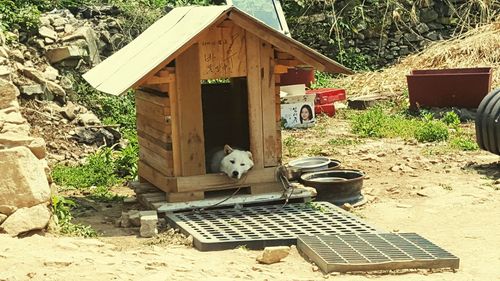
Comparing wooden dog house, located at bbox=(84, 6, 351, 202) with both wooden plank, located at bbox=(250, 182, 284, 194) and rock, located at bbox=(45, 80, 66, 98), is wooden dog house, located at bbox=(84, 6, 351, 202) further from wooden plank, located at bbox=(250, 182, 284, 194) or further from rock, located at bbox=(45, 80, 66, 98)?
rock, located at bbox=(45, 80, 66, 98)

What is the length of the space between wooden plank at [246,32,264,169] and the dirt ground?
1.09 m

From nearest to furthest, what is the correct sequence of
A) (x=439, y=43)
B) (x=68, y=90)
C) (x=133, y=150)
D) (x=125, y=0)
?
(x=133, y=150) < (x=68, y=90) < (x=125, y=0) < (x=439, y=43)

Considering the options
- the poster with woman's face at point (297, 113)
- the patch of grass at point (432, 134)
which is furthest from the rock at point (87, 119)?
the patch of grass at point (432, 134)

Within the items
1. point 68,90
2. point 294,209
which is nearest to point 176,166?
point 294,209

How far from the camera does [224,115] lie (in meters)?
10.9

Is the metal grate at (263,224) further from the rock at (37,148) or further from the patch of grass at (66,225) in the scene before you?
the rock at (37,148)

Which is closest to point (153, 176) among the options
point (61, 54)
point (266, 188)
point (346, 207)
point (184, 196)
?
point (184, 196)

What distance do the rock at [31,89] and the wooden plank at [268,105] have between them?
408 centimetres

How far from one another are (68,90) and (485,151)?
5403 mm

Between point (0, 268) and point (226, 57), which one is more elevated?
point (226, 57)

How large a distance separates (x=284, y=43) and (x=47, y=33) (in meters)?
5.39

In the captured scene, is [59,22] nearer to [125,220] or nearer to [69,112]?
[69,112]

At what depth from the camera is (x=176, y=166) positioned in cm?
940

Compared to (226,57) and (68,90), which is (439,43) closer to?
(68,90)
